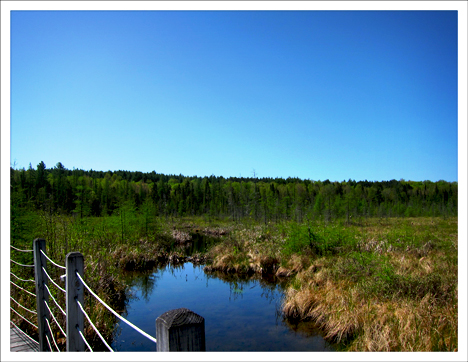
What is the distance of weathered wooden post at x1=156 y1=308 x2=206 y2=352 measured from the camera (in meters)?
1.58

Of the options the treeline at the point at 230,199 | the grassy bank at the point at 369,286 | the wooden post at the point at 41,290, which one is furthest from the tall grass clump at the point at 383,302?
the treeline at the point at 230,199

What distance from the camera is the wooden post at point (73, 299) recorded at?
3.15 m

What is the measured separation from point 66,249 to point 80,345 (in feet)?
15.4

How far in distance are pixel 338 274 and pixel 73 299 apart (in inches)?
352

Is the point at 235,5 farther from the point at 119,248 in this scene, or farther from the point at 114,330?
the point at 119,248

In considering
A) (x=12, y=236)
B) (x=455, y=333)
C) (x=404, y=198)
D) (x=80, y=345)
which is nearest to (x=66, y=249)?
(x=12, y=236)

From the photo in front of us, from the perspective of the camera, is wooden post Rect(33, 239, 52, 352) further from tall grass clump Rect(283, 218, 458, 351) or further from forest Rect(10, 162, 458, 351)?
tall grass clump Rect(283, 218, 458, 351)

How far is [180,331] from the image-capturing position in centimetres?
159

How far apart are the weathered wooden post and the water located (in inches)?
247

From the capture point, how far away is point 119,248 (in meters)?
16.4

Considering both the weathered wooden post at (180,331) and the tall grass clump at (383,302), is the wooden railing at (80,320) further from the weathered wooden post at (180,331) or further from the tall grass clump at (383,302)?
the tall grass clump at (383,302)

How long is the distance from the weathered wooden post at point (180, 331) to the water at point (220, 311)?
6275 millimetres

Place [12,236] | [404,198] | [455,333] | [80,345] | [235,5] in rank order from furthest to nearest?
1. [404,198]
2. [12,236]
3. [455,333]
4. [235,5]
5. [80,345]

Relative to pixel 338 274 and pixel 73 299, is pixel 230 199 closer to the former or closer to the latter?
pixel 338 274
